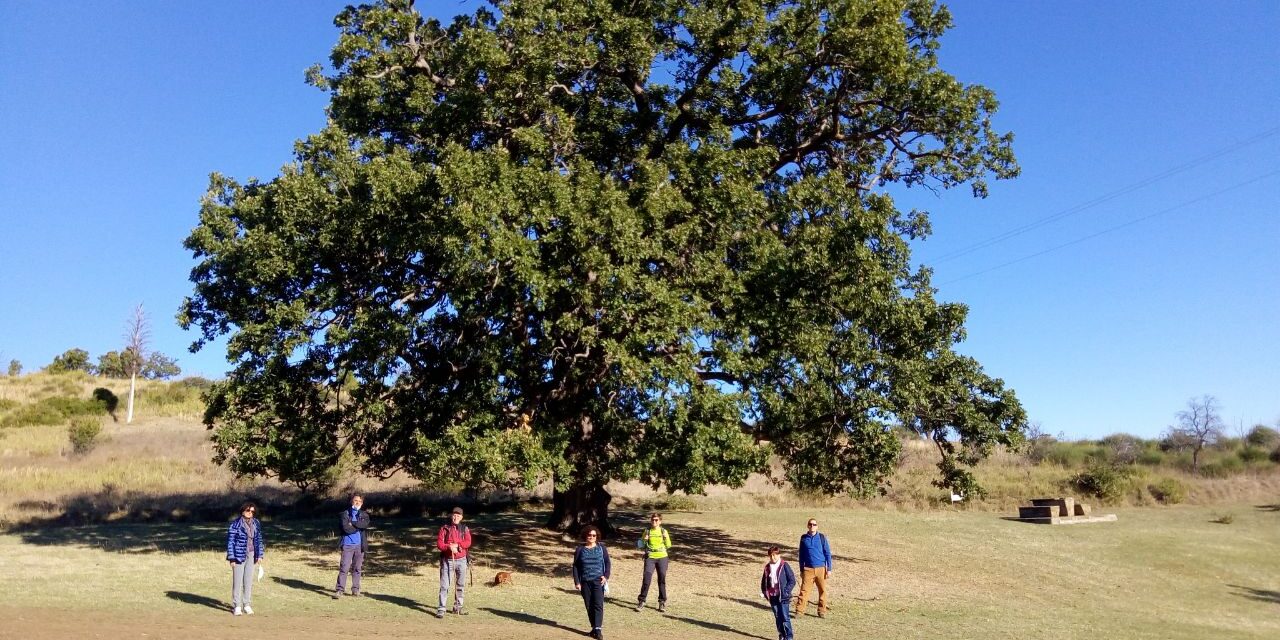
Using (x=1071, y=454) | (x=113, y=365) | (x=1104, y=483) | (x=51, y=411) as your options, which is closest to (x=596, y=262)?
(x=1104, y=483)

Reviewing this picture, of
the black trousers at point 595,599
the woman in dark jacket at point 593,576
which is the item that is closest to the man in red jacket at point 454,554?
the woman in dark jacket at point 593,576

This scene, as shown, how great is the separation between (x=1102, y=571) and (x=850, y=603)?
475 inches

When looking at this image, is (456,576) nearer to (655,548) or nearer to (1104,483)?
(655,548)

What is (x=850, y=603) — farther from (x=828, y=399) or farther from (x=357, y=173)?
(x=357, y=173)

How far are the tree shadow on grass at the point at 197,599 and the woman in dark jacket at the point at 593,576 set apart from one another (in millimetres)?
6418

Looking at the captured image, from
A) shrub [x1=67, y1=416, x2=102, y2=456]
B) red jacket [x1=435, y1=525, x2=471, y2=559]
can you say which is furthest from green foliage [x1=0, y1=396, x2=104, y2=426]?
red jacket [x1=435, y1=525, x2=471, y2=559]

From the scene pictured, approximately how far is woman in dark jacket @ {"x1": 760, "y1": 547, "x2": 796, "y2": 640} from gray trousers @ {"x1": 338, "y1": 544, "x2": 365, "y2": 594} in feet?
25.2

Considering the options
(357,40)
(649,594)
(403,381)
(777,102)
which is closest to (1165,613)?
(649,594)

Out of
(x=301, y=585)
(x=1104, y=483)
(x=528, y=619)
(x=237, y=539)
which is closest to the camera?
(x=237, y=539)

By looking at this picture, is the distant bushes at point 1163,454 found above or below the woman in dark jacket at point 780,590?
above

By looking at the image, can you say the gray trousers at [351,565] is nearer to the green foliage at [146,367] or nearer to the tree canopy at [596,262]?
the tree canopy at [596,262]

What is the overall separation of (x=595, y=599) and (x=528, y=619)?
2203 millimetres

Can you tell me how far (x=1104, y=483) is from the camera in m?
46.5

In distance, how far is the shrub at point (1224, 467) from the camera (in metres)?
55.7
